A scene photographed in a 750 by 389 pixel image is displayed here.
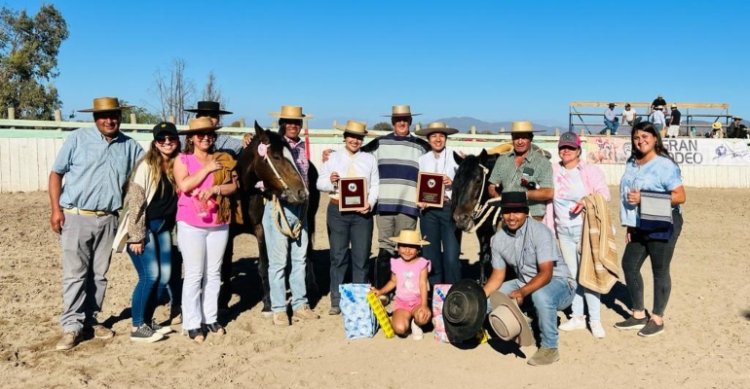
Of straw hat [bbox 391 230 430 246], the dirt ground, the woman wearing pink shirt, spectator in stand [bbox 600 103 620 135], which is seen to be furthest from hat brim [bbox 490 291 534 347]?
spectator in stand [bbox 600 103 620 135]

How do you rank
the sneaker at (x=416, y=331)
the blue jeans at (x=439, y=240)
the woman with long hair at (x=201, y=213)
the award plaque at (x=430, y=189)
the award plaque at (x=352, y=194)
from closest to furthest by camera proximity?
the woman with long hair at (x=201, y=213) < the sneaker at (x=416, y=331) < the award plaque at (x=352, y=194) < the award plaque at (x=430, y=189) < the blue jeans at (x=439, y=240)

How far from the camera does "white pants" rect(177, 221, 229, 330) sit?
17.2ft

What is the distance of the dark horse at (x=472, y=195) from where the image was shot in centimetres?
581

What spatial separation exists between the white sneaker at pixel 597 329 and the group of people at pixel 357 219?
0.02 metres

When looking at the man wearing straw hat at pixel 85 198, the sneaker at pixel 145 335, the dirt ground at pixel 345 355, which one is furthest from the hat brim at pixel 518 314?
the man wearing straw hat at pixel 85 198

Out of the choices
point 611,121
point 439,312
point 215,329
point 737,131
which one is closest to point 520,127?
point 439,312

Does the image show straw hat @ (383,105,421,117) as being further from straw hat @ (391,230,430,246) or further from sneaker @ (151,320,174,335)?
sneaker @ (151,320,174,335)

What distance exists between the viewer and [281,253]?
6039mm

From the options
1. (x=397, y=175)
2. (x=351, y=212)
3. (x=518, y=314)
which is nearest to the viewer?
(x=518, y=314)

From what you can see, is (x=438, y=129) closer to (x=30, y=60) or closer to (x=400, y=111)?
(x=400, y=111)

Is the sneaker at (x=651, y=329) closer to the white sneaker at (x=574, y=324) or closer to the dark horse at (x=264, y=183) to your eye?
the white sneaker at (x=574, y=324)

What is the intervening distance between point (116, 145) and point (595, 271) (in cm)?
463

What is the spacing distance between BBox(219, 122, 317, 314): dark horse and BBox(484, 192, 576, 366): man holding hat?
1.92 m

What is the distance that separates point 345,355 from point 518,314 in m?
1.59
